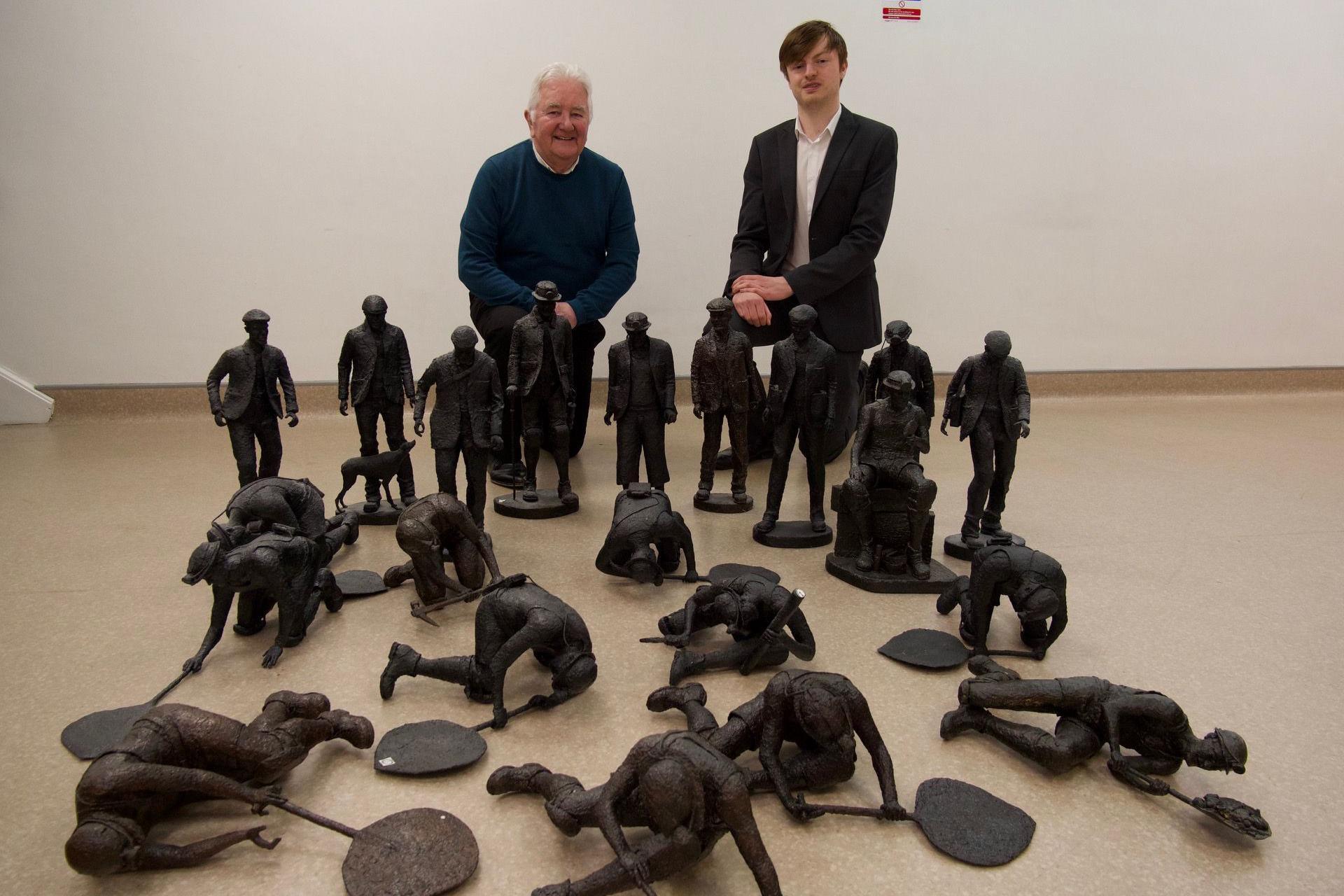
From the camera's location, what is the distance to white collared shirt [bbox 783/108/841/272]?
545cm

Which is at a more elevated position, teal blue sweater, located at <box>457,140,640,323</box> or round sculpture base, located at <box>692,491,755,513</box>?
teal blue sweater, located at <box>457,140,640,323</box>

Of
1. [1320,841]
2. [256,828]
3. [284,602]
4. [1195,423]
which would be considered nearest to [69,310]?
[284,602]

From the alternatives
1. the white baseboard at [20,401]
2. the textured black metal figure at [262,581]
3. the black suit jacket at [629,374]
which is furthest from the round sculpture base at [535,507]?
the white baseboard at [20,401]

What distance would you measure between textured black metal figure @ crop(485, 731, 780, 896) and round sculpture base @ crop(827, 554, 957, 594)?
1895mm

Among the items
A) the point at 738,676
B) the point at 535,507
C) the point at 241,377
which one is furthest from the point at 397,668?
the point at 241,377

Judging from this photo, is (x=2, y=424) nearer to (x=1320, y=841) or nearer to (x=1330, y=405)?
(x=1320, y=841)

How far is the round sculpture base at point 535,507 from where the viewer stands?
4.88m

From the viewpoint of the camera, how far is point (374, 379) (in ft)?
15.2

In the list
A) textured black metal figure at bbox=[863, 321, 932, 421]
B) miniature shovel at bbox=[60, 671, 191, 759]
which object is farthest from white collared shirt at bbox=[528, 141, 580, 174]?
miniature shovel at bbox=[60, 671, 191, 759]

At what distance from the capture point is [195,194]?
22.1 feet

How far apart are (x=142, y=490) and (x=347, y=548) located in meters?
1.70

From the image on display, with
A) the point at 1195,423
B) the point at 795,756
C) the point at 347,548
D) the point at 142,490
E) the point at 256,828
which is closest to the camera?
the point at 256,828

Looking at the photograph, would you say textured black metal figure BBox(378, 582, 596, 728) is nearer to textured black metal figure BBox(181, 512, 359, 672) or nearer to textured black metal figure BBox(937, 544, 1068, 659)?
textured black metal figure BBox(181, 512, 359, 672)

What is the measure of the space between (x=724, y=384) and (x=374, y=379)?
182cm
